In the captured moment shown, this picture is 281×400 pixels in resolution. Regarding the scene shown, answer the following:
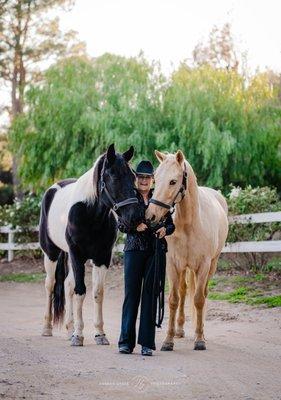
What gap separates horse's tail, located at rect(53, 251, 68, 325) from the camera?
855 cm

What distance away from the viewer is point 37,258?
820 inches

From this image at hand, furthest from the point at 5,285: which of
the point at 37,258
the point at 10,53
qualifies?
the point at 10,53

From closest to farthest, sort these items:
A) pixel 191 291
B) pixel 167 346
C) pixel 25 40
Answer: pixel 167 346 < pixel 191 291 < pixel 25 40

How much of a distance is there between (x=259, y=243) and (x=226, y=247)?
1.03 metres

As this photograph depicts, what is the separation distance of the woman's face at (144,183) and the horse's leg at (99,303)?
109 cm

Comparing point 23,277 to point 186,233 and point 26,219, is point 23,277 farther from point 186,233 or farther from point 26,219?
point 186,233

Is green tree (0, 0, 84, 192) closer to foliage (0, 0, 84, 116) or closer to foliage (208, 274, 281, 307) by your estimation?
foliage (0, 0, 84, 116)

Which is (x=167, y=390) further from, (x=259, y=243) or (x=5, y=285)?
(x=5, y=285)

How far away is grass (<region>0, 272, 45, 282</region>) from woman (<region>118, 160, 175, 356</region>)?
1065 cm

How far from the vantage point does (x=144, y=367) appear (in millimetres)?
6055

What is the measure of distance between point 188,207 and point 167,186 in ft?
1.92

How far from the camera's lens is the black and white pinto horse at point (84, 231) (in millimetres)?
7031

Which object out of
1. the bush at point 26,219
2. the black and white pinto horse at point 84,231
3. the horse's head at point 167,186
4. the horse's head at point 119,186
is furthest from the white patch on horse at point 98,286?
the bush at point 26,219

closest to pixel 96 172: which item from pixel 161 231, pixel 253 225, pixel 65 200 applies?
pixel 161 231
